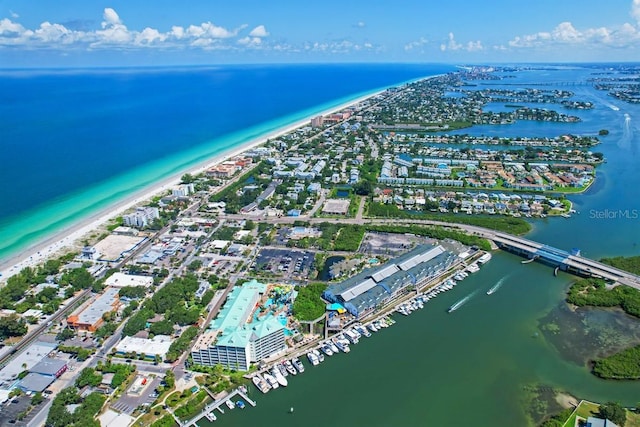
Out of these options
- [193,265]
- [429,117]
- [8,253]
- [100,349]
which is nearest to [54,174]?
[8,253]

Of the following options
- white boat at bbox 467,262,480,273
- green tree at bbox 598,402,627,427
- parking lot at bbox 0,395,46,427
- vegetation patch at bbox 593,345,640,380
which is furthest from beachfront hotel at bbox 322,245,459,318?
parking lot at bbox 0,395,46,427

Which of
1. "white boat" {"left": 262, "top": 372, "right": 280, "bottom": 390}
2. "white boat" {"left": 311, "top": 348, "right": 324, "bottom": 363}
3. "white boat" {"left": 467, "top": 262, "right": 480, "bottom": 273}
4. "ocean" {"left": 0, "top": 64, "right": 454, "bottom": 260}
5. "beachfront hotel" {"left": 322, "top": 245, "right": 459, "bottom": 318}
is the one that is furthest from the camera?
"ocean" {"left": 0, "top": 64, "right": 454, "bottom": 260}

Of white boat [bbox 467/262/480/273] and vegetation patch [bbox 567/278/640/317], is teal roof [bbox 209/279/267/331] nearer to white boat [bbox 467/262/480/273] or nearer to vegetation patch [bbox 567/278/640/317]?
white boat [bbox 467/262/480/273]

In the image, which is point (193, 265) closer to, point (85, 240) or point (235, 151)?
point (85, 240)

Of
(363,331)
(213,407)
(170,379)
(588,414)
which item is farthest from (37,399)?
(588,414)

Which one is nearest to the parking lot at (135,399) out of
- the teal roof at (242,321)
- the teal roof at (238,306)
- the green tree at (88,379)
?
the green tree at (88,379)

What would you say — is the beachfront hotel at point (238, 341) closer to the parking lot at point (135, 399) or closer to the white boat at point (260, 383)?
the white boat at point (260, 383)

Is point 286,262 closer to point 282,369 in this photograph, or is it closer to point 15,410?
point 282,369
